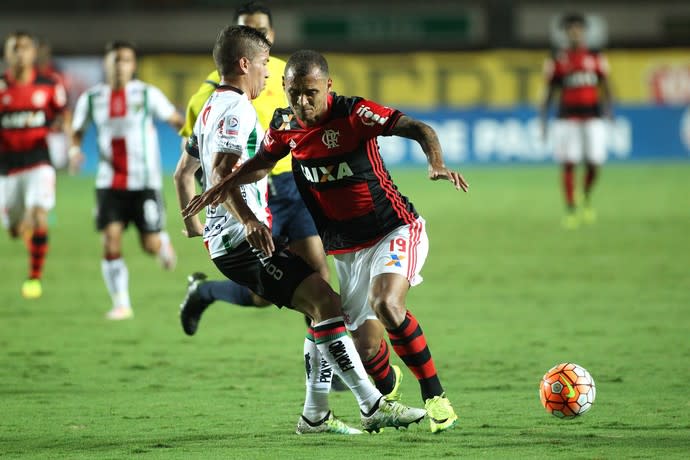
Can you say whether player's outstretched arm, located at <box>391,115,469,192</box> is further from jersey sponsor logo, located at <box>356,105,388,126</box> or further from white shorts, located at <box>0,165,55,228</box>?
white shorts, located at <box>0,165,55,228</box>

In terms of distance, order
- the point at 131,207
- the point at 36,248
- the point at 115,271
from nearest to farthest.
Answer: the point at 115,271 < the point at 131,207 < the point at 36,248

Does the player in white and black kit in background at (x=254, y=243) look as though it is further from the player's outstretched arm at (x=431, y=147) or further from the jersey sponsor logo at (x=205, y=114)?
the player's outstretched arm at (x=431, y=147)

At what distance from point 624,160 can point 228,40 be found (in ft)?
70.6

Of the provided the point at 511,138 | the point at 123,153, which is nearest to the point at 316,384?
the point at 123,153

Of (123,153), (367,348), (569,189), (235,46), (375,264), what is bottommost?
(569,189)

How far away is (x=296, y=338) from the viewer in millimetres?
8898

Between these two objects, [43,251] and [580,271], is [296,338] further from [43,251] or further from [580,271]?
[580,271]

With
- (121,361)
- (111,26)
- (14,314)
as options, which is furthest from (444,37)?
(121,361)

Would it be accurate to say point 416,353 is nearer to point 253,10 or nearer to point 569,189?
point 253,10

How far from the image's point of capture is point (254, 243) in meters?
5.57

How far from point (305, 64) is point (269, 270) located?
951 millimetres

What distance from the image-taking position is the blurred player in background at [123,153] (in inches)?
394

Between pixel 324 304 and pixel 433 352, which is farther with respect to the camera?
pixel 433 352

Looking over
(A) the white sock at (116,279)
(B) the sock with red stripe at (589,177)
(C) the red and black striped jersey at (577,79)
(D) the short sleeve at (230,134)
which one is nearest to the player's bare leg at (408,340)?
(D) the short sleeve at (230,134)
